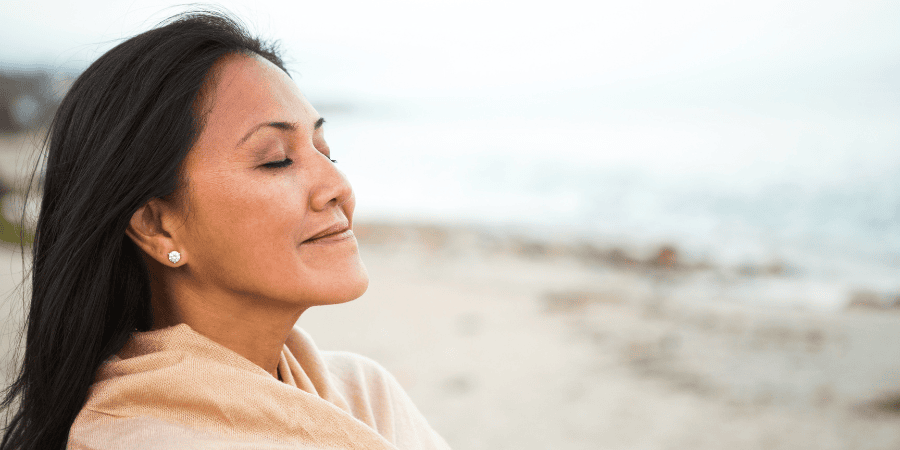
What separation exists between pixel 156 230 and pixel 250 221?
21cm

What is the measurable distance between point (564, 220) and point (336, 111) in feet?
35.3

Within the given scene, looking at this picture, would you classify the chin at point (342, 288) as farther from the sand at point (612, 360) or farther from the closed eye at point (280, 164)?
the sand at point (612, 360)

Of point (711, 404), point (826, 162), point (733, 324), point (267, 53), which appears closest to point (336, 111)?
point (826, 162)

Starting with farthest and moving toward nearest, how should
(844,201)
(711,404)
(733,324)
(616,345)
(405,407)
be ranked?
(844,201) < (733,324) < (616,345) < (711,404) < (405,407)

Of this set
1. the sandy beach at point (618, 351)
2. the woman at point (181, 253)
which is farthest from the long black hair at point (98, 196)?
the sandy beach at point (618, 351)

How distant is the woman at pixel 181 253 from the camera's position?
116 cm

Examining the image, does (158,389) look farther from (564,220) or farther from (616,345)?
(564,220)

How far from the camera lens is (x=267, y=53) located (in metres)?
1.51

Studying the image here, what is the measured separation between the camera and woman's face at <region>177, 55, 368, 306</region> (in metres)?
1.25

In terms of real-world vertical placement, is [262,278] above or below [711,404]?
above

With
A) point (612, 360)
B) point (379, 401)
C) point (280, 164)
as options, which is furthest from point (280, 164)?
point (612, 360)

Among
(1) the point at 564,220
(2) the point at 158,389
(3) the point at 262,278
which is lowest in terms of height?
(1) the point at 564,220

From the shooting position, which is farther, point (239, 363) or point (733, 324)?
point (733, 324)

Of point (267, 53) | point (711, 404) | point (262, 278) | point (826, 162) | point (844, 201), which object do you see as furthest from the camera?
point (826, 162)
